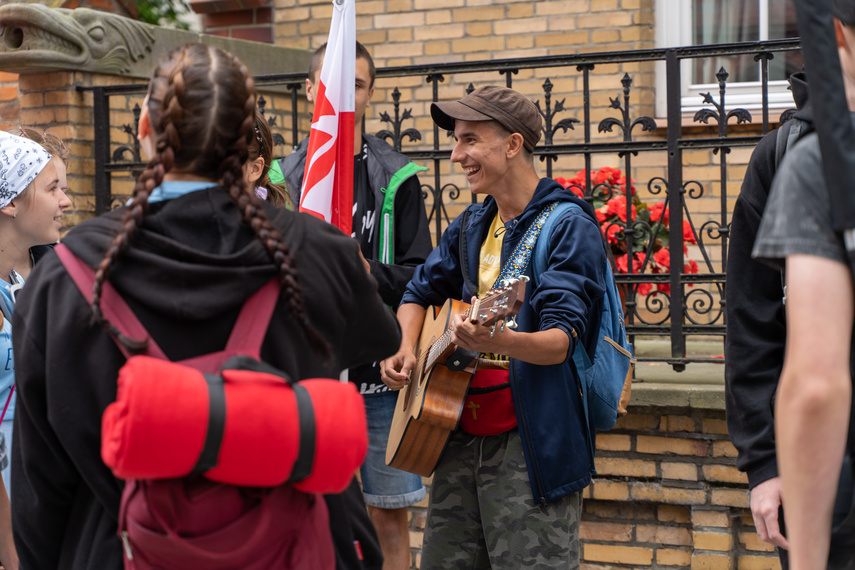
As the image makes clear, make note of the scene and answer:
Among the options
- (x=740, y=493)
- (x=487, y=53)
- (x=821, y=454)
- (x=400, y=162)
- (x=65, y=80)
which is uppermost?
(x=487, y=53)

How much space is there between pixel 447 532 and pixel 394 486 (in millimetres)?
664

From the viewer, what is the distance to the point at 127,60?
5.05 metres

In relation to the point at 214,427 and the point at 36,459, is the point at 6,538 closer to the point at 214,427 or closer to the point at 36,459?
the point at 36,459

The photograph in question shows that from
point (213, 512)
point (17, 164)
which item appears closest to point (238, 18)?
point (17, 164)

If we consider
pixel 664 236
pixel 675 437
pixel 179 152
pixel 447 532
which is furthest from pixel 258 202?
pixel 664 236

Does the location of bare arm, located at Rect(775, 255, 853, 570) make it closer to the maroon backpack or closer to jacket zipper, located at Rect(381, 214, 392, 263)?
the maroon backpack

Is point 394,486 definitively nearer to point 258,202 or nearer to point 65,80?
point 258,202

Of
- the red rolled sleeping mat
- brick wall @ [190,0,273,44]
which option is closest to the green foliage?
brick wall @ [190,0,273,44]

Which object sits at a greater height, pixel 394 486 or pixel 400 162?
pixel 400 162

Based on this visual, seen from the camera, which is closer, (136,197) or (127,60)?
(136,197)

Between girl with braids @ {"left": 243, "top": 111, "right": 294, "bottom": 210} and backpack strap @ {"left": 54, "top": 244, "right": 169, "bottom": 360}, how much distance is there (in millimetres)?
1289

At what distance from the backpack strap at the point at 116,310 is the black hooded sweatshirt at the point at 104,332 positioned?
19mm

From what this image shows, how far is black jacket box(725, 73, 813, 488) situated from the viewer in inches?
71.9

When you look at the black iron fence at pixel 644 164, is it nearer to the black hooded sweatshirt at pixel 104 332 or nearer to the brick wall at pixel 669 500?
the brick wall at pixel 669 500
